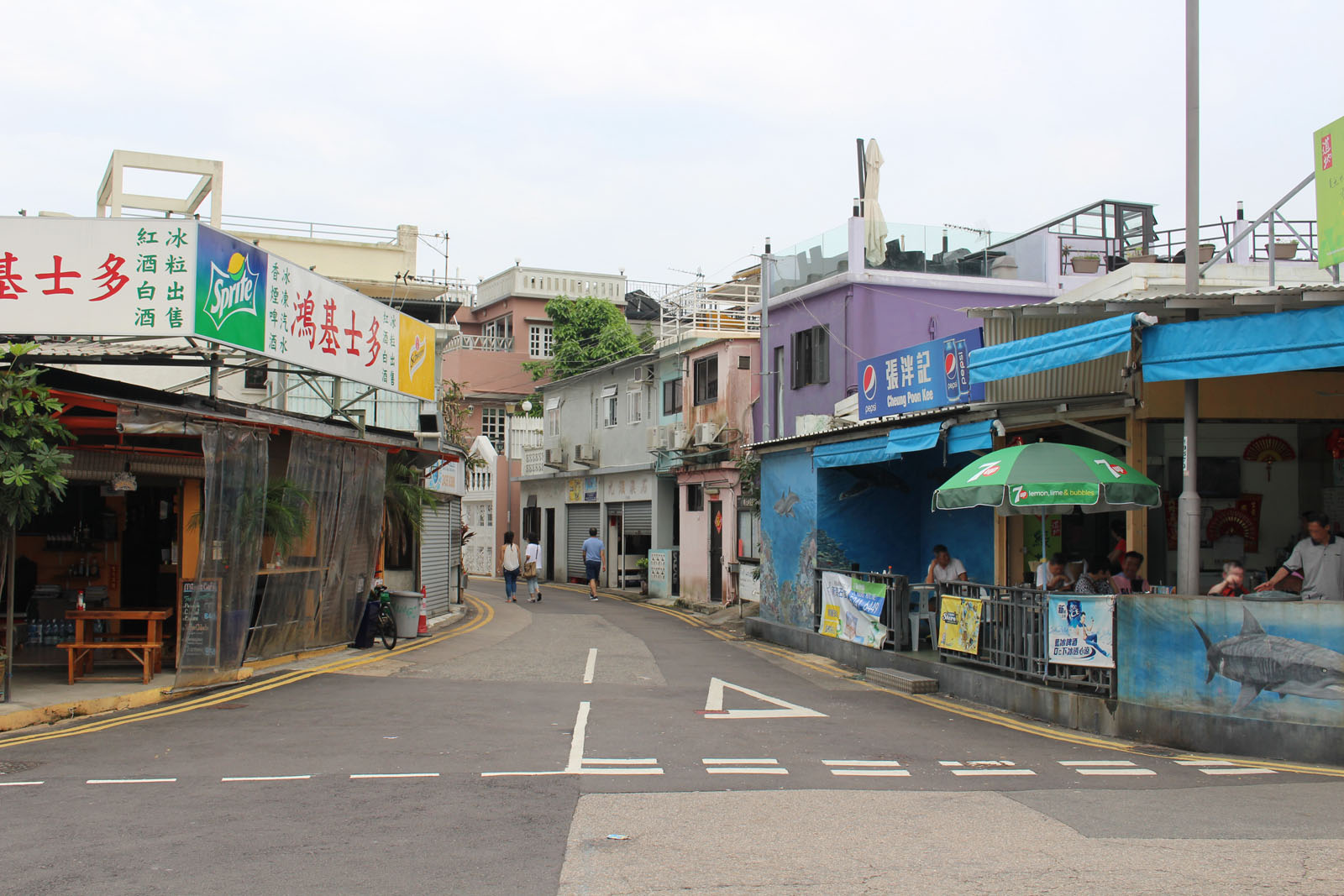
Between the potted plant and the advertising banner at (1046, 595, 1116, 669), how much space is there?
16197 mm

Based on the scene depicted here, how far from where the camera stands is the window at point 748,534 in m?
27.0

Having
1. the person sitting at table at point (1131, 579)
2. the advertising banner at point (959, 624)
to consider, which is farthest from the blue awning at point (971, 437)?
the person sitting at table at point (1131, 579)

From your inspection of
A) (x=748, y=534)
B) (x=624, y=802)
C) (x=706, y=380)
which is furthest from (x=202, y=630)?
(x=706, y=380)

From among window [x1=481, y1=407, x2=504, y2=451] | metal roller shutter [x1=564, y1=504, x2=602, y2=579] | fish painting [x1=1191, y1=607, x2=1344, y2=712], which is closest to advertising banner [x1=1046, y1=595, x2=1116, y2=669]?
fish painting [x1=1191, y1=607, x2=1344, y2=712]

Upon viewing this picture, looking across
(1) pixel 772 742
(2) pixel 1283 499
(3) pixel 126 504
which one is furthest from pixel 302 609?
(2) pixel 1283 499

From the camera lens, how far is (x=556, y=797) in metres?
7.94

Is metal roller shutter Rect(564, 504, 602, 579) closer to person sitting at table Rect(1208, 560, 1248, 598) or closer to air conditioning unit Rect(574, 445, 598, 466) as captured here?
air conditioning unit Rect(574, 445, 598, 466)

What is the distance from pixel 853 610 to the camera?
685 inches

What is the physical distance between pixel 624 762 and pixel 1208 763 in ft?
16.5

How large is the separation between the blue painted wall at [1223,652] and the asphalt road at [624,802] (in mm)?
588

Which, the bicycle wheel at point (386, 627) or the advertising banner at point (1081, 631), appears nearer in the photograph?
the advertising banner at point (1081, 631)

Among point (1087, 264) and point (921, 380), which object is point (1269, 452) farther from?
point (1087, 264)

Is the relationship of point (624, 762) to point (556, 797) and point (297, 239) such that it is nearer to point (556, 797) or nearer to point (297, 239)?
point (556, 797)

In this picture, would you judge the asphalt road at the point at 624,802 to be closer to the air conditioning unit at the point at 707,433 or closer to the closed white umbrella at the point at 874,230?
the closed white umbrella at the point at 874,230
